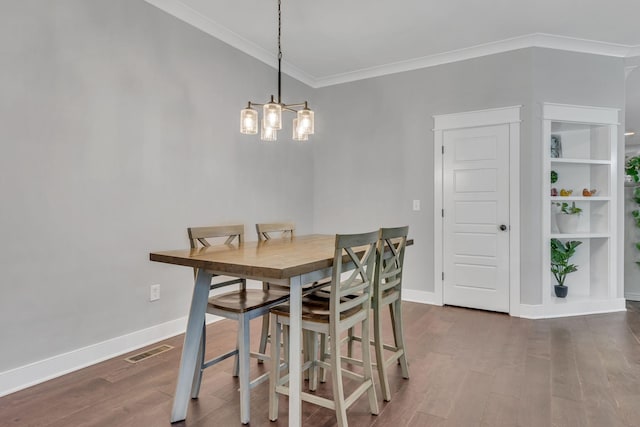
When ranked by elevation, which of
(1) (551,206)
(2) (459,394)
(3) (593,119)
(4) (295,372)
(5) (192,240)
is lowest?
(2) (459,394)

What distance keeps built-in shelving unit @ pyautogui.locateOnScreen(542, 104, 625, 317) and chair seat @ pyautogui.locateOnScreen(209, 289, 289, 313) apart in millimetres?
2839

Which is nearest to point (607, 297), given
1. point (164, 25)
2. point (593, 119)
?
point (593, 119)

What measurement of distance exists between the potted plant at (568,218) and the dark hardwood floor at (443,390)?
115 centimetres

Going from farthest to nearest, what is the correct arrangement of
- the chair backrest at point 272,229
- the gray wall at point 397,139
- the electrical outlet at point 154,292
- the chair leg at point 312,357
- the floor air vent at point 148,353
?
the gray wall at point 397,139
the electrical outlet at point 154,292
the chair backrest at point 272,229
the floor air vent at point 148,353
the chair leg at point 312,357

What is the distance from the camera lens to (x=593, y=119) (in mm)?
3621

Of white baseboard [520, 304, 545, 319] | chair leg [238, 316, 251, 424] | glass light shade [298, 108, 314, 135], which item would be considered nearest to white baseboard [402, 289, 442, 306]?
white baseboard [520, 304, 545, 319]

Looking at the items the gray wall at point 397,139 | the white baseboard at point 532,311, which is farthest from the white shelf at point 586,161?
the white baseboard at point 532,311

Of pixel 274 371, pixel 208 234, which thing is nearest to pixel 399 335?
pixel 274 371

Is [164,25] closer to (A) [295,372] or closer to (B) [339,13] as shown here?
(B) [339,13]

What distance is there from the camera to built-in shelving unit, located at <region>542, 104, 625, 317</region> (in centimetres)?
354

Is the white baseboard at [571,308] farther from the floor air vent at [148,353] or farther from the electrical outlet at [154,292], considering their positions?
the electrical outlet at [154,292]

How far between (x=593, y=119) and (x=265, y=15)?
335 cm

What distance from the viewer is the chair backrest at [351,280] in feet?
5.41

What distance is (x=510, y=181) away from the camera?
359cm
